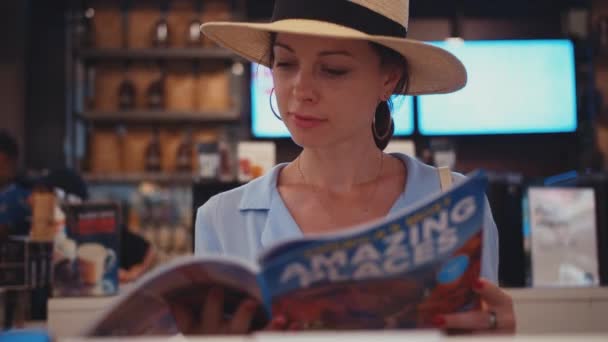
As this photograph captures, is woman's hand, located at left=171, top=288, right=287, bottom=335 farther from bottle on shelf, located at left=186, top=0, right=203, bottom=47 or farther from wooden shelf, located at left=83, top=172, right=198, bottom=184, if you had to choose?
bottle on shelf, located at left=186, top=0, right=203, bottom=47

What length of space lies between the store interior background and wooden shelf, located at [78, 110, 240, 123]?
0.11 m

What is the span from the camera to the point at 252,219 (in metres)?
1.39

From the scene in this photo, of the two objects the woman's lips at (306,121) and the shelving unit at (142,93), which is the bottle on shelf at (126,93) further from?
the woman's lips at (306,121)

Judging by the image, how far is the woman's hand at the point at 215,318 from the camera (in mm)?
820

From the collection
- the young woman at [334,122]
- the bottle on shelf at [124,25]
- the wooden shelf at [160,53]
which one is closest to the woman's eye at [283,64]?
the young woman at [334,122]

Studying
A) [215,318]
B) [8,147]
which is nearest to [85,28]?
[8,147]

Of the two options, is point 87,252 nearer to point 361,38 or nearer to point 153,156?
point 361,38

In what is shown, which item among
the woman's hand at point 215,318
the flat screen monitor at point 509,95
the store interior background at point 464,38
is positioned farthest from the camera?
the store interior background at point 464,38

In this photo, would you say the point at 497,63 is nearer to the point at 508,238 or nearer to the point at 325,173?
the point at 508,238

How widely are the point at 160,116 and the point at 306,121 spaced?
4431 mm

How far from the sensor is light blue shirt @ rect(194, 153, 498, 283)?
137 centimetres

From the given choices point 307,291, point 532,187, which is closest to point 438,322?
point 307,291

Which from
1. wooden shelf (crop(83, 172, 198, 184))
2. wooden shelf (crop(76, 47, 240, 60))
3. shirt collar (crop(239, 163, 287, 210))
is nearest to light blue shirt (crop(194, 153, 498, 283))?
shirt collar (crop(239, 163, 287, 210))

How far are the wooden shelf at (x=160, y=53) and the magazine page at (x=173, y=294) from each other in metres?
4.81
